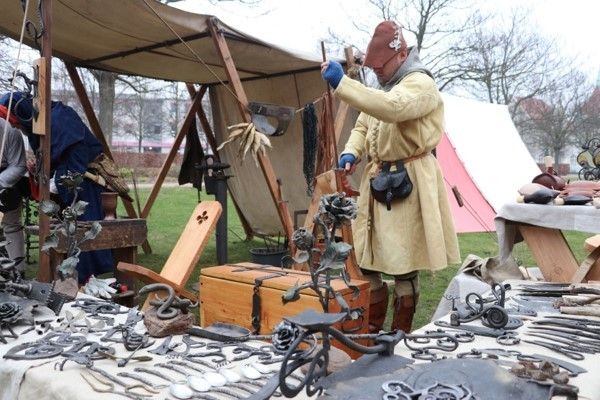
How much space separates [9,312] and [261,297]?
97cm

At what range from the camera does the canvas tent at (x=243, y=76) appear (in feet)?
12.1

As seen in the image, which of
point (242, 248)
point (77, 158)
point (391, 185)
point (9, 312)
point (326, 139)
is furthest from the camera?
point (242, 248)

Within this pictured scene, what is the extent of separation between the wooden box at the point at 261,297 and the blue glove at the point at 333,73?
823 millimetres

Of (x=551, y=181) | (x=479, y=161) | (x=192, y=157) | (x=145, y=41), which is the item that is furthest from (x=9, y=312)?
(x=479, y=161)

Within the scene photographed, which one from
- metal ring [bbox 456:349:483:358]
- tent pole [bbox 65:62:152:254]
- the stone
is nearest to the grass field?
tent pole [bbox 65:62:152:254]

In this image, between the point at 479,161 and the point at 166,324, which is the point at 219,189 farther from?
the point at 479,161

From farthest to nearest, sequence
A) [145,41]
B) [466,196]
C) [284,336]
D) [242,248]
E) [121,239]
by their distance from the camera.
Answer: [466,196]
[242,248]
[145,41]
[121,239]
[284,336]

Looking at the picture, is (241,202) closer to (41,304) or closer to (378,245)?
(378,245)

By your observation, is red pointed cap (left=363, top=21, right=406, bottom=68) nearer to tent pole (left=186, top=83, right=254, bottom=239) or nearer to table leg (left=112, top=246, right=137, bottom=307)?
table leg (left=112, top=246, right=137, bottom=307)

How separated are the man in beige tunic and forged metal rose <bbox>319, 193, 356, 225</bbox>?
3.41ft

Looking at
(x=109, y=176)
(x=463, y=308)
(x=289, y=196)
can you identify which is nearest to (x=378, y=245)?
(x=463, y=308)

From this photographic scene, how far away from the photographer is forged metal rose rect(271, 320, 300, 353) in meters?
1.51

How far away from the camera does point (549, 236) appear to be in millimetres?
2955

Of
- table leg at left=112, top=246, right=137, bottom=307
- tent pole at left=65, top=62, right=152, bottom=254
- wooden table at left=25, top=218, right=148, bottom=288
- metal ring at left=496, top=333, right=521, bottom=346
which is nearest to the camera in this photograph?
metal ring at left=496, top=333, right=521, bottom=346
